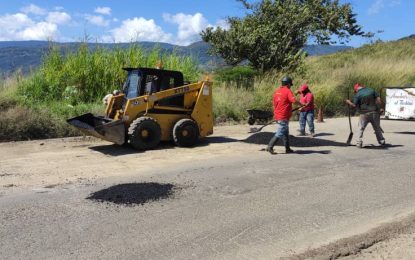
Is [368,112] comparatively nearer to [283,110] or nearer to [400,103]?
[283,110]

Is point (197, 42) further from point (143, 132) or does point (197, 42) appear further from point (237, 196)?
point (237, 196)

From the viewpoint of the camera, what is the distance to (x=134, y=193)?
7.39m

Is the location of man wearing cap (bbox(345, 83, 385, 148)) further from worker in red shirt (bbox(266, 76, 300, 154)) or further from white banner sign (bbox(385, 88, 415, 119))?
white banner sign (bbox(385, 88, 415, 119))

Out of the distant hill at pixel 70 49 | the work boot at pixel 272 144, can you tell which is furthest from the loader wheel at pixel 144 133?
the distant hill at pixel 70 49

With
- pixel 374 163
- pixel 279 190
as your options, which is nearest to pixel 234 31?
pixel 374 163

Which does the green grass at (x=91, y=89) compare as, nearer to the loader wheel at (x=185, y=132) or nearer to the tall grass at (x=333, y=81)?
the tall grass at (x=333, y=81)

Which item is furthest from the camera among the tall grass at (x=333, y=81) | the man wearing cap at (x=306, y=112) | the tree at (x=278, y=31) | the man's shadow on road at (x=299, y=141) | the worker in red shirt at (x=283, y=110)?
the tree at (x=278, y=31)

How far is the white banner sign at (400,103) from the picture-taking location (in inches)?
584

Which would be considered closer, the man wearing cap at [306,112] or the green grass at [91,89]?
the green grass at [91,89]

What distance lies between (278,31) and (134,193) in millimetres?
18583

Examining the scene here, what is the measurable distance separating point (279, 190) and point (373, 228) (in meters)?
1.99

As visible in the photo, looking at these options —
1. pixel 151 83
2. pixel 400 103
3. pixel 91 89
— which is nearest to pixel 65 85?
pixel 91 89

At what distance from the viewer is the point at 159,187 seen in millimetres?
7820

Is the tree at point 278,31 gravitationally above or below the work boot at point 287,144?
above
